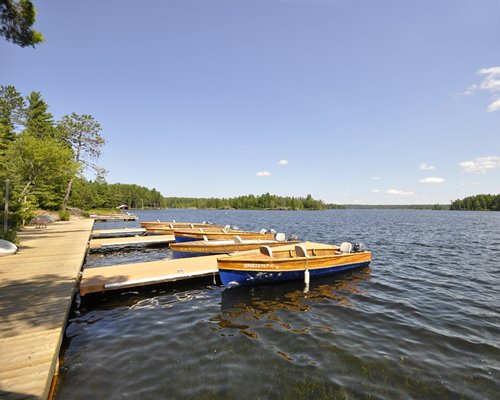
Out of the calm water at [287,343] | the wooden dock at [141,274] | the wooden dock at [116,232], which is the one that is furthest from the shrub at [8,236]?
the wooden dock at [116,232]

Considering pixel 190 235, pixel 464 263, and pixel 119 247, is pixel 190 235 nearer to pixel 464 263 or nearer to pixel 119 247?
pixel 119 247

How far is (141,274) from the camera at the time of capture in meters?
11.5

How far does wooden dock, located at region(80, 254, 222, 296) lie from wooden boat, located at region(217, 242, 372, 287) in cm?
155

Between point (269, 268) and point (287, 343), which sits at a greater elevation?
point (269, 268)

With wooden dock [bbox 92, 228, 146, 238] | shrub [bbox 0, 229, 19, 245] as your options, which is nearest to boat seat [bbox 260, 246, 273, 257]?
shrub [bbox 0, 229, 19, 245]

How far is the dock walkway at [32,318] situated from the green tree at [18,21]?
29.8ft

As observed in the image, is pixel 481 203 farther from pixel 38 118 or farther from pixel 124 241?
pixel 38 118

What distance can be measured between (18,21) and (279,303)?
14578mm

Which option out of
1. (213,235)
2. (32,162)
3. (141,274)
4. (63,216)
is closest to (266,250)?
(141,274)

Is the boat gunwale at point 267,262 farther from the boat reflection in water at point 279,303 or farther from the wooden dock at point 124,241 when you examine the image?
the wooden dock at point 124,241

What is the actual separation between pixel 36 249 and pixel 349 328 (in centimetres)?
1711

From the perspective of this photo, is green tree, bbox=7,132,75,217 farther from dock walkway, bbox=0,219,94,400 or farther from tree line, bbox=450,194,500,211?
tree line, bbox=450,194,500,211

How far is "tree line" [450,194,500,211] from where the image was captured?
14750 cm

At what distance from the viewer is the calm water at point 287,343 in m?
5.48
